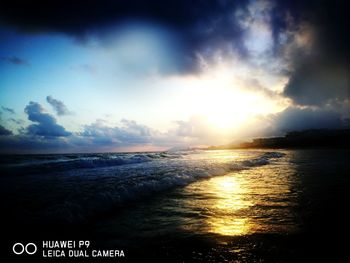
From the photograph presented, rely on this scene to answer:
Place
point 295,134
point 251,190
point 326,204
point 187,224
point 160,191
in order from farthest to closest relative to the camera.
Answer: point 295,134
point 160,191
point 251,190
point 326,204
point 187,224

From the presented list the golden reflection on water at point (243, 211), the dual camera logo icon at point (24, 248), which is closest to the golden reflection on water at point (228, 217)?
the golden reflection on water at point (243, 211)

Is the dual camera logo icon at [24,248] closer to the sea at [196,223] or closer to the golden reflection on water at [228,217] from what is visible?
the sea at [196,223]

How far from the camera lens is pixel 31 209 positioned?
20.9ft

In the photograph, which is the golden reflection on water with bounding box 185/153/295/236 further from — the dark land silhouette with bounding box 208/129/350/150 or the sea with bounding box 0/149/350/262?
the dark land silhouette with bounding box 208/129/350/150

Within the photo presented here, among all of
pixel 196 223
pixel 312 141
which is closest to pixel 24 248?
pixel 196 223

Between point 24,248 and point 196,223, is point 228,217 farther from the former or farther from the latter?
point 24,248

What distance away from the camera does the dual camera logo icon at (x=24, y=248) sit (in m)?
4.07

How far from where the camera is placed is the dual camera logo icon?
13.4 ft

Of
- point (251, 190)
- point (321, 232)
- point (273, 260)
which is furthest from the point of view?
point (251, 190)

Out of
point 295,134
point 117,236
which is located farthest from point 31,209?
point 295,134

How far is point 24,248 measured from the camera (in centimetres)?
421

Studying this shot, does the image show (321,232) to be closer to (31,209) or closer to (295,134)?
(31,209)

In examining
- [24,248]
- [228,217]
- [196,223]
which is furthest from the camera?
[228,217]

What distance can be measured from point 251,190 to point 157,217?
4.75 m
